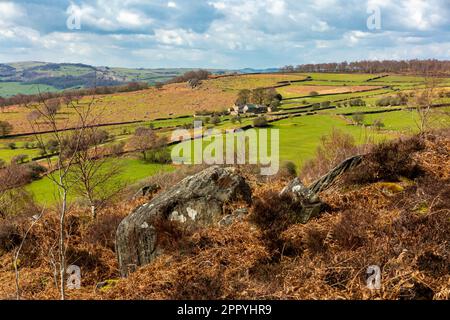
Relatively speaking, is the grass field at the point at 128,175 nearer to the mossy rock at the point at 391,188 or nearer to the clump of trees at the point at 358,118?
the mossy rock at the point at 391,188

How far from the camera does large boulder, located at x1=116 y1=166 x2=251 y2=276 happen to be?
6.22 metres

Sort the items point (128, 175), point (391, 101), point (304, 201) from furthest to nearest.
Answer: point (391, 101), point (128, 175), point (304, 201)

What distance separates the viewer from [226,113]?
9450cm

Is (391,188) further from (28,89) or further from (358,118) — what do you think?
(358,118)

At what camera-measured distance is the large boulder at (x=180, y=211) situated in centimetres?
622

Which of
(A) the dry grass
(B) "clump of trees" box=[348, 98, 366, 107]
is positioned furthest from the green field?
(B) "clump of trees" box=[348, 98, 366, 107]

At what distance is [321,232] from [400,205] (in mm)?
1749

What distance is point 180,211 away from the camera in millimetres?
6809

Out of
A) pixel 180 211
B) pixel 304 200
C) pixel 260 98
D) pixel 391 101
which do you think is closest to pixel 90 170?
pixel 180 211

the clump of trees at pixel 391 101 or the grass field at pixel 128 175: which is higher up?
the clump of trees at pixel 391 101

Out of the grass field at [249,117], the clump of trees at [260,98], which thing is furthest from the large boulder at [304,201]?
the clump of trees at [260,98]

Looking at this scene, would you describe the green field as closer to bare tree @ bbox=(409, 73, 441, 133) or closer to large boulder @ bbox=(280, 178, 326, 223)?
large boulder @ bbox=(280, 178, 326, 223)
